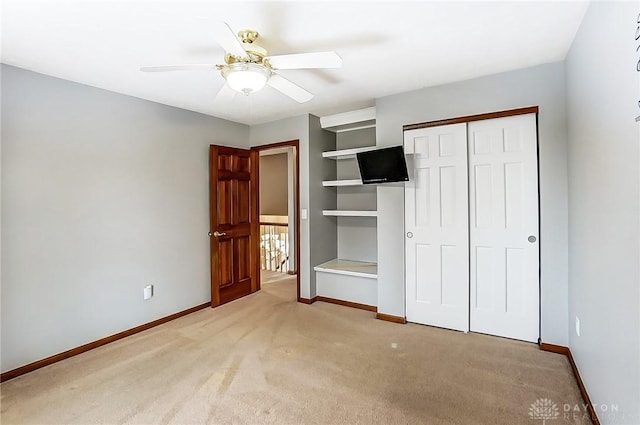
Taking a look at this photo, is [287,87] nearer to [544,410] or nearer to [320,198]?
[320,198]

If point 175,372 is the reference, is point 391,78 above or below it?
above

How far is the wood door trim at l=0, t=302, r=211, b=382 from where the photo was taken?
2.46 meters

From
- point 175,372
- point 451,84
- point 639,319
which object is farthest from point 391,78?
point 175,372

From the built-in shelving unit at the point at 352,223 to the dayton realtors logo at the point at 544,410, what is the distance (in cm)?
192

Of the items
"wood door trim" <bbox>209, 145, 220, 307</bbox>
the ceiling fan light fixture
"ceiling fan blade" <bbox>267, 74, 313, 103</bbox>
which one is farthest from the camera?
"wood door trim" <bbox>209, 145, 220, 307</bbox>

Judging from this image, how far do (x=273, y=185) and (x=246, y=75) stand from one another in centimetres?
472

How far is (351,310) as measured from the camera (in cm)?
384

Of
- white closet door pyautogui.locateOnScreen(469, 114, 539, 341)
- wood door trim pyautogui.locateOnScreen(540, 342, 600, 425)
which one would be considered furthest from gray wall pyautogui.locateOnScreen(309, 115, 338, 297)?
wood door trim pyautogui.locateOnScreen(540, 342, 600, 425)

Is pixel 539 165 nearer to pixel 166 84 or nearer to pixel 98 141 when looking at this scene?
pixel 166 84

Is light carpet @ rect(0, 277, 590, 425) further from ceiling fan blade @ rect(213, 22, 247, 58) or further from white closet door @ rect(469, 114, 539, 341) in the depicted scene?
ceiling fan blade @ rect(213, 22, 247, 58)

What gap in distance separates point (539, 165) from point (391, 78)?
147cm

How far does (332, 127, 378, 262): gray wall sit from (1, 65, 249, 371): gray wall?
75.8 inches

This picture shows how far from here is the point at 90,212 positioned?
293cm

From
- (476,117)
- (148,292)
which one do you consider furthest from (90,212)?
(476,117)
